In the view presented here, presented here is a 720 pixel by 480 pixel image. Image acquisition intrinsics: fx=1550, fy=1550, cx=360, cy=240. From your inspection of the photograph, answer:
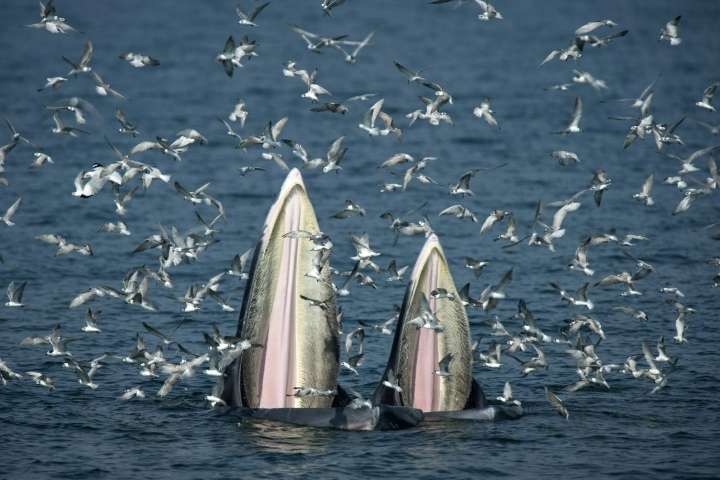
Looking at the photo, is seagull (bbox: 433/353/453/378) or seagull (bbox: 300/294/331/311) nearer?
seagull (bbox: 433/353/453/378)

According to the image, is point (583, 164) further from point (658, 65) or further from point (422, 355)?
point (658, 65)

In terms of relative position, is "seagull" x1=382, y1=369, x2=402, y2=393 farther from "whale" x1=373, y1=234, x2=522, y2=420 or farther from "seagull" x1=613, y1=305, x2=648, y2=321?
"seagull" x1=613, y1=305, x2=648, y2=321

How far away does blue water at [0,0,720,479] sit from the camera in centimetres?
3328

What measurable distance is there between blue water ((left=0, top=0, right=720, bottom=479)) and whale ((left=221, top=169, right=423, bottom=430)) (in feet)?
1.44

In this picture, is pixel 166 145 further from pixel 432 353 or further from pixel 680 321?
pixel 680 321

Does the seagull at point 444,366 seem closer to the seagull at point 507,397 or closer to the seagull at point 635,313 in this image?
the seagull at point 507,397

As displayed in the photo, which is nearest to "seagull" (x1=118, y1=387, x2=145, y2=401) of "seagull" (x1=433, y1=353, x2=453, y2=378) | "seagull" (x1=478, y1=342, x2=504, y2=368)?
"seagull" (x1=433, y1=353, x2=453, y2=378)

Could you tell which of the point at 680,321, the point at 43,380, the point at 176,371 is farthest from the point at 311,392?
the point at 680,321

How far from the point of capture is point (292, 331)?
3388 cm

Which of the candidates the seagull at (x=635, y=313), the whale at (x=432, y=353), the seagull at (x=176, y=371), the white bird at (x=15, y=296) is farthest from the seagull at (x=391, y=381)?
the white bird at (x=15, y=296)

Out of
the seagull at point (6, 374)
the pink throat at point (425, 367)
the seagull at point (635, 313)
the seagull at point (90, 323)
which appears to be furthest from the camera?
the seagull at point (635, 313)

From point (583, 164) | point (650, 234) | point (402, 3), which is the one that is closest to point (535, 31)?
point (402, 3)

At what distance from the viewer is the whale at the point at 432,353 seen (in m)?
33.2

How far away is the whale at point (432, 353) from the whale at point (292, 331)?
0.53 metres
